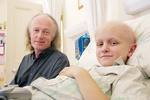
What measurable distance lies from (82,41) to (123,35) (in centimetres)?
144

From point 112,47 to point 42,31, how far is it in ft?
2.37

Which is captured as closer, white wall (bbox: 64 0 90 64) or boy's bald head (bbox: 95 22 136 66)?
boy's bald head (bbox: 95 22 136 66)

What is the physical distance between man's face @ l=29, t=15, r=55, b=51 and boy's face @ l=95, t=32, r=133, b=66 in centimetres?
65

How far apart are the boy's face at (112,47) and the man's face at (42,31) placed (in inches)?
25.8

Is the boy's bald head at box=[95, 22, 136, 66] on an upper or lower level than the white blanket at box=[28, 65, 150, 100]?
upper

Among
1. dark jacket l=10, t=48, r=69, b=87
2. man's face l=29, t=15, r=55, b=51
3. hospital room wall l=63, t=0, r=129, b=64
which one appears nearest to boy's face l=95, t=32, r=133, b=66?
dark jacket l=10, t=48, r=69, b=87

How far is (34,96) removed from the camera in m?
0.93

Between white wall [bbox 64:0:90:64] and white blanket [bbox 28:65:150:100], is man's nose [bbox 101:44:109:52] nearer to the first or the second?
white blanket [bbox 28:65:150:100]

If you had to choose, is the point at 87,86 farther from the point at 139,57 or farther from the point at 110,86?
the point at 139,57

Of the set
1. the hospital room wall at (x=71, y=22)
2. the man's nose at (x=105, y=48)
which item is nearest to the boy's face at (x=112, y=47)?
the man's nose at (x=105, y=48)

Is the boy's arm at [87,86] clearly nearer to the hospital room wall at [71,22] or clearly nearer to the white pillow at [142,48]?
the white pillow at [142,48]

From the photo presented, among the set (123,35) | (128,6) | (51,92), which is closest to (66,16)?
(128,6)

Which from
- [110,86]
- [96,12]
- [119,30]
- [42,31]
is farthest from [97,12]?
[110,86]

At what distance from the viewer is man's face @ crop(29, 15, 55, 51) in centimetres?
170
